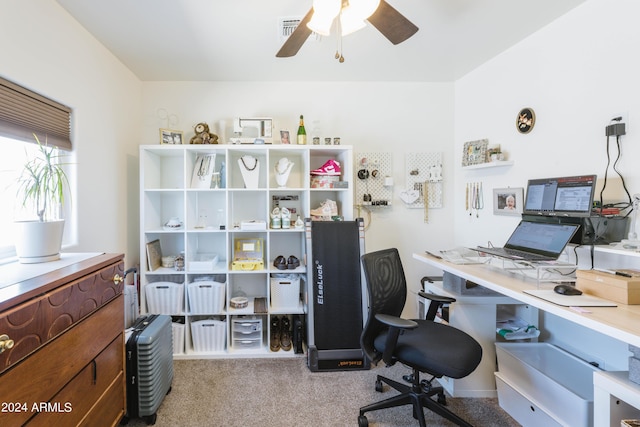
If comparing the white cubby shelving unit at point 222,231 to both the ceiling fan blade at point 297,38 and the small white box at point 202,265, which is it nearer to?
the small white box at point 202,265

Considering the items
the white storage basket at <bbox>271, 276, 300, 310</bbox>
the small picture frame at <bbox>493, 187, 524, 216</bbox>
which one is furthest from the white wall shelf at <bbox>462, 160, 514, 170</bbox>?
the white storage basket at <bbox>271, 276, 300, 310</bbox>

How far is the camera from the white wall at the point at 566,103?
1.60m

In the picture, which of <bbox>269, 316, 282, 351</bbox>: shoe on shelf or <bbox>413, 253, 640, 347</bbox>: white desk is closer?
<bbox>413, 253, 640, 347</bbox>: white desk

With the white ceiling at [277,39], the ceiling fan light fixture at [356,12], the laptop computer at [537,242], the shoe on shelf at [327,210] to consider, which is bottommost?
the laptop computer at [537,242]

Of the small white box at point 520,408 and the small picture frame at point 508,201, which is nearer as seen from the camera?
the small white box at point 520,408

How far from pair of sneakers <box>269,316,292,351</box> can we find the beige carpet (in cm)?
15

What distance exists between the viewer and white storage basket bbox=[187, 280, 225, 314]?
249cm

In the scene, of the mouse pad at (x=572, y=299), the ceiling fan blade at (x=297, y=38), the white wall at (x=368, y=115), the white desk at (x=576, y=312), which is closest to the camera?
the white desk at (x=576, y=312)

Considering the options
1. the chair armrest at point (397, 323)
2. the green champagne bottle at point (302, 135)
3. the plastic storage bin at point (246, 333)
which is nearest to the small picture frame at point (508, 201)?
the chair armrest at point (397, 323)

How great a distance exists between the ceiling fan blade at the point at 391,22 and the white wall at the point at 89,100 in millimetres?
1831

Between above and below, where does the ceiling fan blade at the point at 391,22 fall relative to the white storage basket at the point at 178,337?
above

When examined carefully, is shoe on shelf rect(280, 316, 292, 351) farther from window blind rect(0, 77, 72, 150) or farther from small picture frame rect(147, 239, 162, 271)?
window blind rect(0, 77, 72, 150)

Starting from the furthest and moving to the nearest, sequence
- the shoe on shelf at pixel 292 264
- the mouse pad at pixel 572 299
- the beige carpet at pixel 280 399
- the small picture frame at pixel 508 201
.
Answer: the shoe on shelf at pixel 292 264
the small picture frame at pixel 508 201
the beige carpet at pixel 280 399
the mouse pad at pixel 572 299

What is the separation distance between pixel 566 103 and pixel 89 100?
3265 mm
